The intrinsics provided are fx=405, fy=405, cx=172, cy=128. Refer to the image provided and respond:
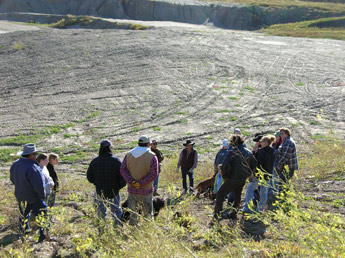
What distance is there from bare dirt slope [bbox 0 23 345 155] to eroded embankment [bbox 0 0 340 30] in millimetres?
21032

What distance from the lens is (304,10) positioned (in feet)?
185

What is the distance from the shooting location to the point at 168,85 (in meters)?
23.4

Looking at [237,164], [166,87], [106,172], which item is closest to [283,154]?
[237,164]

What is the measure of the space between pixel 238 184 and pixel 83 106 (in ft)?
47.5

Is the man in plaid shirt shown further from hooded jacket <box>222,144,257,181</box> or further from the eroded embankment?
the eroded embankment

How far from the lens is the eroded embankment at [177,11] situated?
181 ft

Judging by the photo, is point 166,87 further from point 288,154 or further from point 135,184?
point 135,184

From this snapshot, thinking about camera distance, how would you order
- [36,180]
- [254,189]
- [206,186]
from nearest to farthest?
[36,180], [254,189], [206,186]

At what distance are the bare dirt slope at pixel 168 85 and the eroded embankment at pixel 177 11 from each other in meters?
21.0

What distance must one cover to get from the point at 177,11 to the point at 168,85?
38470 millimetres

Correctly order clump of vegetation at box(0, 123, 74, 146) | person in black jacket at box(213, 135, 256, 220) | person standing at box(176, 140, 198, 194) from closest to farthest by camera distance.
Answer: person in black jacket at box(213, 135, 256, 220)
person standing at box(176, 140, 198, 194)
clump of vegetation at box(0, 123, 74, 146)

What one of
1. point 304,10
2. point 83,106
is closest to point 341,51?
point 83,106

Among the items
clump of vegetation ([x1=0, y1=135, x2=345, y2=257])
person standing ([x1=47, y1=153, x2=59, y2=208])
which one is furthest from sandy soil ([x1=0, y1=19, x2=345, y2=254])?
person standing ([x1=47, y1=153, x2=59, y2=208])

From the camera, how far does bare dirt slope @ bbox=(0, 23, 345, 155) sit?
1802 cm
